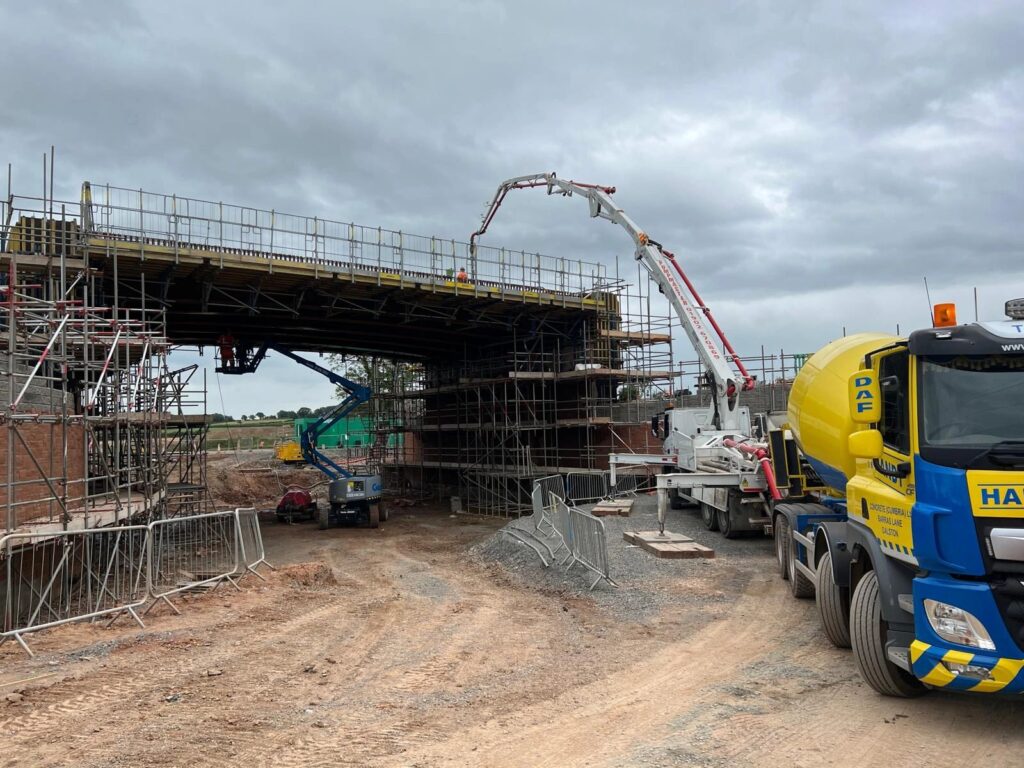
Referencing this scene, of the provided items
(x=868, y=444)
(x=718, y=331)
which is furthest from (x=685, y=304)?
(x=868, y=444)

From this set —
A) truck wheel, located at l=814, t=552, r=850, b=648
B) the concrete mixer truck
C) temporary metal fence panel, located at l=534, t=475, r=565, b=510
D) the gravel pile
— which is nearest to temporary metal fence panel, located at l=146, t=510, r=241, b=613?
the gravel pile

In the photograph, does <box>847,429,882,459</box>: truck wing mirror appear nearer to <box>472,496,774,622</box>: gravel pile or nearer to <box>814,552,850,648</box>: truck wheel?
<box>814,552,850,648</box>: truck wheel

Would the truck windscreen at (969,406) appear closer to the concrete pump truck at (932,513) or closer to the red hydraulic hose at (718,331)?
the concrete pump truck at (932,513)

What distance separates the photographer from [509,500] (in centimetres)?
3209

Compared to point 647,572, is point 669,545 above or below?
above

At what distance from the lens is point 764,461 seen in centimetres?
1311

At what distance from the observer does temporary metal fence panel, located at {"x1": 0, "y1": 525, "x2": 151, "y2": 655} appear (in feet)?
31.8

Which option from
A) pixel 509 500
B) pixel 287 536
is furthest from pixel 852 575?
pixel 509 500

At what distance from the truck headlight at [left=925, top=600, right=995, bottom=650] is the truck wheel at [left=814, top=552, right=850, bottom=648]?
2.20 m

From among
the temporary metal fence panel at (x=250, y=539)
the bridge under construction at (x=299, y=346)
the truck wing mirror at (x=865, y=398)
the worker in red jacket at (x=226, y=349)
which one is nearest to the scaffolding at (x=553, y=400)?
the bridge under construction at (x=299, y=346)

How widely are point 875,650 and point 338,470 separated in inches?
1051

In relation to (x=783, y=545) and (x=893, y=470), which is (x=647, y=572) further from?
(x=893, y=470)

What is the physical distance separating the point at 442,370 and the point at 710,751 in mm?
34816

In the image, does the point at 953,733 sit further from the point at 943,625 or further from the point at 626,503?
the point at 626,503
